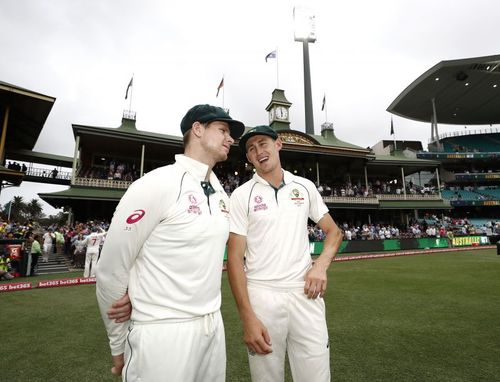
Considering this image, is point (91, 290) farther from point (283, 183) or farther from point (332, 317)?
point (283, 183)

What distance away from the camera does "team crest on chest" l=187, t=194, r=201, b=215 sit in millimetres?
1620

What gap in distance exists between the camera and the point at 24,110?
18.4m

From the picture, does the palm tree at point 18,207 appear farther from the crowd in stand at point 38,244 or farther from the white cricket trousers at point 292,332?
the white cricket trousers at point 292,332

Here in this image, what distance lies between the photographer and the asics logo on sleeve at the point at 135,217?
1.47m

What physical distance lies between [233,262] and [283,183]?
849mm

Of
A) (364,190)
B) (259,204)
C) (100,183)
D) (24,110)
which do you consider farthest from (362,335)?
(364,190)

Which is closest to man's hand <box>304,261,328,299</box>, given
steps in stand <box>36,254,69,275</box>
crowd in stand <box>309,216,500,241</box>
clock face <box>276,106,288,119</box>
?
steps in stand <box>36,254,69,275</box>

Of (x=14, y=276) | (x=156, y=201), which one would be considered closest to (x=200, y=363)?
(x=156, y=201)

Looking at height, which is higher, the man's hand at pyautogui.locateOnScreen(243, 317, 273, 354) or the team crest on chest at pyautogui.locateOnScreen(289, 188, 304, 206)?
the team crest on chest at pyautogui.locateOnScreen(289, 188, 304, 206)

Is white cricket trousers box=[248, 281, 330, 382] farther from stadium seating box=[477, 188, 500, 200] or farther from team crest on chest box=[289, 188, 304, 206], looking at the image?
stadium seating box=[477, 188, 500, 200]

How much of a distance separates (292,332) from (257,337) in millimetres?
346

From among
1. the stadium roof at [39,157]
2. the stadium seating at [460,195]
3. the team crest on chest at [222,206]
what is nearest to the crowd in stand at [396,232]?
the stadium seating at [460,195]

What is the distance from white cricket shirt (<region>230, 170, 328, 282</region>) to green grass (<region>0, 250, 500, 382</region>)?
188cm

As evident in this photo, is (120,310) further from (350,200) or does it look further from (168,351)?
(350,200)
